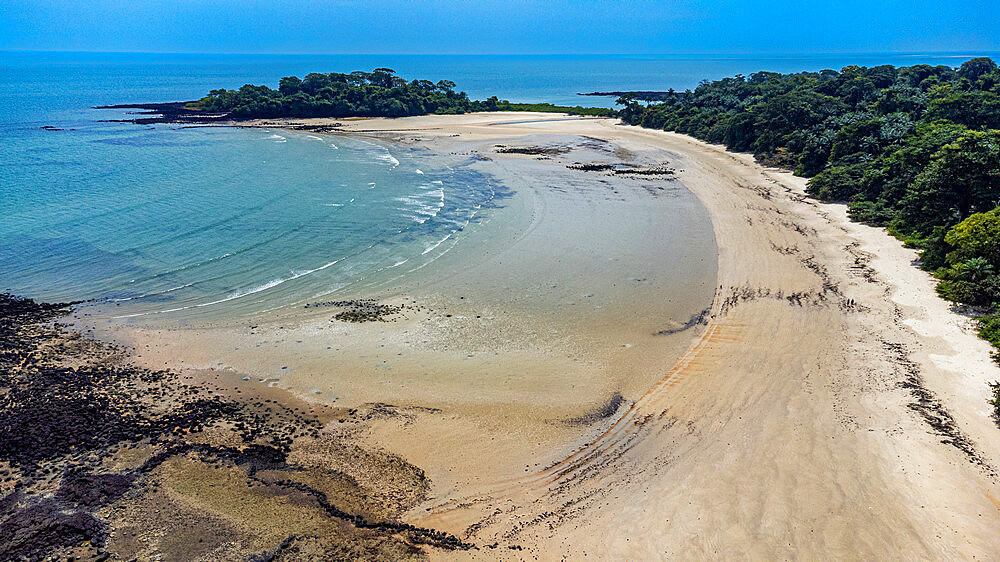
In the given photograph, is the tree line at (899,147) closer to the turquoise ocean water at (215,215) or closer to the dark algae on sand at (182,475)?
the dark algae on sand at (182,475)

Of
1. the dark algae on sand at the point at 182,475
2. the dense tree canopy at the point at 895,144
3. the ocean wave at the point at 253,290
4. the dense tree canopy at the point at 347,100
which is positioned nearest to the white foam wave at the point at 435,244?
the ocean wave at the point at 253,290

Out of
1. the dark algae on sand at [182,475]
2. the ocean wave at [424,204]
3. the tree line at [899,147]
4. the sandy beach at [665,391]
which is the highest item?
the tree line at [899,147]

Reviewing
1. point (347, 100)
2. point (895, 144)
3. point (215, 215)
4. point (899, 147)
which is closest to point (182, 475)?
point (215, 215)

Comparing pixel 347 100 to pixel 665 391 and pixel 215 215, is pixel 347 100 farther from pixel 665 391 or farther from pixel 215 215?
pixel 665 391

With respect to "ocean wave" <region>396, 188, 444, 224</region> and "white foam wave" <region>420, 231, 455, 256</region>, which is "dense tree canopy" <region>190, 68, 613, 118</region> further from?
"white foam wave" <region>420, 231, 455, 256</region>

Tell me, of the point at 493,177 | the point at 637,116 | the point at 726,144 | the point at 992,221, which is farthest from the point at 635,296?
the point at 637,116

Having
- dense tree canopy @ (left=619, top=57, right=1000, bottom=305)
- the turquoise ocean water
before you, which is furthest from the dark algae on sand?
dense tree canopy @ (left=619, top=57, right=1000, bottom=305)
